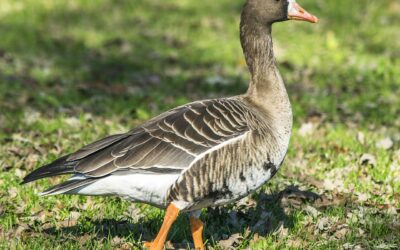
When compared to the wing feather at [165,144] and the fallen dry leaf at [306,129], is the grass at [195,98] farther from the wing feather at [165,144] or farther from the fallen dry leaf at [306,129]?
the wing feather at [165,144]

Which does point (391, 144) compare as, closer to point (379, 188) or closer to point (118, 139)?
point (379, 188)

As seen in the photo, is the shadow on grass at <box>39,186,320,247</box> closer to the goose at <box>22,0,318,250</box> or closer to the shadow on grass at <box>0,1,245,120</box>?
the goose at <box>22,0,318,250</box>

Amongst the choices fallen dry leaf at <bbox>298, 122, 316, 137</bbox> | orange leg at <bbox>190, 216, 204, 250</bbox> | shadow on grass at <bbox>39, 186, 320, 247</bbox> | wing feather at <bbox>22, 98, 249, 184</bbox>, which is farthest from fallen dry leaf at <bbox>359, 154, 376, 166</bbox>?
orange leg at <bbox>190, 216, 204, 250</bbox>

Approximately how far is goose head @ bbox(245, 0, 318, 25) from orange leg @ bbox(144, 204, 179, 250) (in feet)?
7.14

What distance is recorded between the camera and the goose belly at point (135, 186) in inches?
231

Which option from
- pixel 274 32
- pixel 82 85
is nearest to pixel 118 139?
pixel 82 85

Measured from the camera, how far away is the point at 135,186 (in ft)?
19.3

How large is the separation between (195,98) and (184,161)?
21.9 ft

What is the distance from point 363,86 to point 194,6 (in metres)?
8.07

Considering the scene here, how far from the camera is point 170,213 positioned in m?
5.93

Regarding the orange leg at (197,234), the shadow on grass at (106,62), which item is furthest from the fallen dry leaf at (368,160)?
the shadow on grass at (106,62)

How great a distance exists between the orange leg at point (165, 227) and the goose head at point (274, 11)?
7.14ft

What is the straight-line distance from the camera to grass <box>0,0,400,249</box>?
6770 mm

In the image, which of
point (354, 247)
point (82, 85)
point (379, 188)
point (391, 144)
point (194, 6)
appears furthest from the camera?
point (194, 6)
